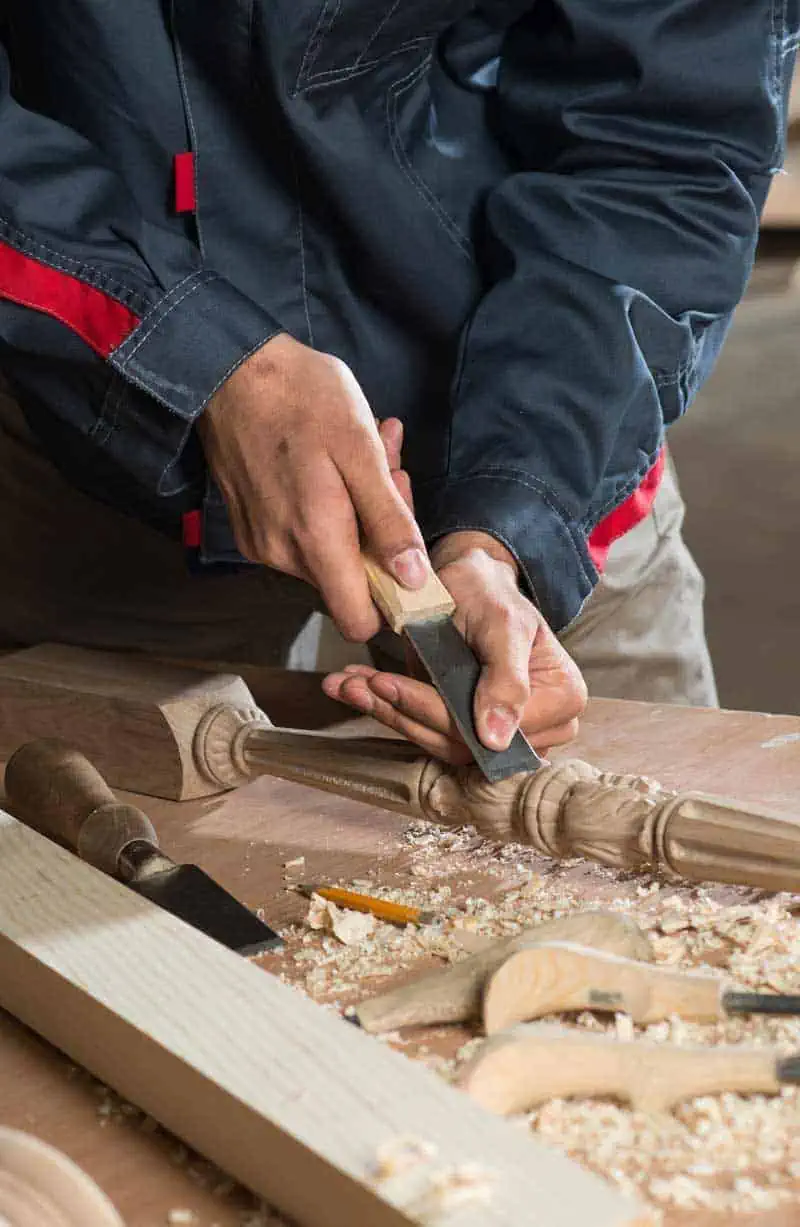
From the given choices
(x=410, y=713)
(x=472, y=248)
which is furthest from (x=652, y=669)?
(x=410, y=713)

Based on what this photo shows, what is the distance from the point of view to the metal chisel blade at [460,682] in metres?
1.20

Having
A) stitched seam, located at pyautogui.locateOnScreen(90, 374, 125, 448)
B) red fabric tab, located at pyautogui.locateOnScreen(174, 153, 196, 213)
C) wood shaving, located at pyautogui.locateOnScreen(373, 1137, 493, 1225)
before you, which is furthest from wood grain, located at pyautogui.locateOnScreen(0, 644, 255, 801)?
wood shaving, located at pyautogui.locateOnScreen(373, 1137, 493, 1225)

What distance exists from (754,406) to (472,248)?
3.51 metres

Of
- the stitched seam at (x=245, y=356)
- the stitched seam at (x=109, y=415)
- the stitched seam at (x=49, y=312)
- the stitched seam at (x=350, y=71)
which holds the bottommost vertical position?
the stitched seam at (x=109, y=415)

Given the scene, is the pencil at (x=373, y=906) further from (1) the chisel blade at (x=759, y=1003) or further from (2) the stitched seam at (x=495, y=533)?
(2) the stitched seam at (x=495, y=533)

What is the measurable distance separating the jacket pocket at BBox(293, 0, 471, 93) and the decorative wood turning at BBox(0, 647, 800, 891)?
731 millimetres

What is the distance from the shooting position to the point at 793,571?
4.49m

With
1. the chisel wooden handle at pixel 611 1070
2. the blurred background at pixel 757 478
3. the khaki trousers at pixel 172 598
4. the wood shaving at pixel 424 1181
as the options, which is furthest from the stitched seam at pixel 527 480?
the blurred background at pixel 757 478

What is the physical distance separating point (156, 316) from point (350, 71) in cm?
42

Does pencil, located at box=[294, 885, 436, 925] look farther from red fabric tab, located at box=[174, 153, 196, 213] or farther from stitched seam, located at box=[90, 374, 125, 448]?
red fabric tab, located at box=[174, 153, 196, 213]

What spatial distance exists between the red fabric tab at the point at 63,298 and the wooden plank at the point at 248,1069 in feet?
2.12

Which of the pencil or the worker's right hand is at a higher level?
the worker's right hand

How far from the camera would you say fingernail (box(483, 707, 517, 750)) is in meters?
1.20

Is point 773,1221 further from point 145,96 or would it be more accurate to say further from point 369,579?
point 145,96
